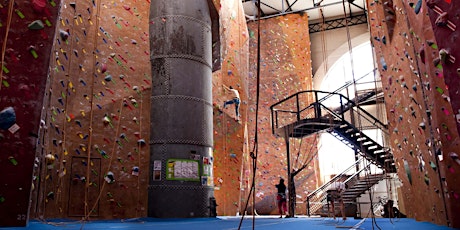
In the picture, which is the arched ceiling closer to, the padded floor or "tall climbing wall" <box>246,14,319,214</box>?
"tall climbing wall" <box>246,14,319,214</box>

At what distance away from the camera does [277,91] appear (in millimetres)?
12984

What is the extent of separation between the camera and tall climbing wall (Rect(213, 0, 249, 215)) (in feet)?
28.3

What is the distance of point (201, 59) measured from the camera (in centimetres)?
652

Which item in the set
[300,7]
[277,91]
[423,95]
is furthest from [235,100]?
[300,7]

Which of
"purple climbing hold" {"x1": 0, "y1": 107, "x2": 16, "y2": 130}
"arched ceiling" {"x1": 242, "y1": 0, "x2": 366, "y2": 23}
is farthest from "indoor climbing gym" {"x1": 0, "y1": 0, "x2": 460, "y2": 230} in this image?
"arched ceiling" {"x1": 242, "y1": 0, "x2": 366, "y2": 23}

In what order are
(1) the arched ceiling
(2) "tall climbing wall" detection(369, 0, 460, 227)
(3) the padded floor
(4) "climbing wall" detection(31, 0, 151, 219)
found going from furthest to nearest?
(1) the arched ceiling, (4) "climbing wall" detection(31, 0, 151, 219), (3) the padded floor, (2) "tall climbing wall" detection(369, 0, 460, 227)

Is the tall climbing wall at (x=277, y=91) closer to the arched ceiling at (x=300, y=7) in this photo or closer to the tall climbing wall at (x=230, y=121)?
the arched ceiling at (x=300, y=7)

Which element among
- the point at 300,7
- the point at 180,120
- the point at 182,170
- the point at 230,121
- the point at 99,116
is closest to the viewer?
the point at 182,170

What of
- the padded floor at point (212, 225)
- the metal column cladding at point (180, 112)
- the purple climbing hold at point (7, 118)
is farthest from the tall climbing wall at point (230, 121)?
the purple climbing hold at point (7, 118)

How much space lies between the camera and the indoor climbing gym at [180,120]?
3.13 metres

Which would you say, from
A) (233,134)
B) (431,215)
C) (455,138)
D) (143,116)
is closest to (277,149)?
(233,134)

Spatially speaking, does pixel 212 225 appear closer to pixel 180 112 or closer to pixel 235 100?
pixel 180 112

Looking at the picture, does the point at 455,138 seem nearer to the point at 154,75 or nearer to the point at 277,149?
the point at 154,75

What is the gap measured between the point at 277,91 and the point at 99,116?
7.61 m
